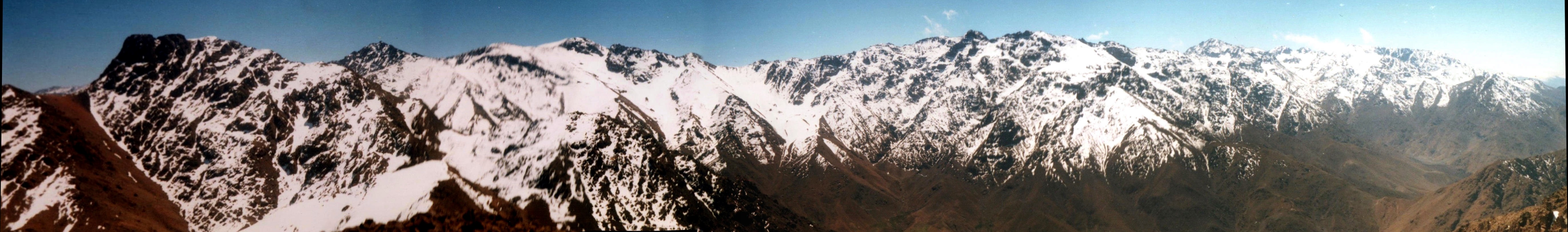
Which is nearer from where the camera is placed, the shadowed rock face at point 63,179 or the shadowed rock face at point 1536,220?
the shadowed rock face at point 1536,220

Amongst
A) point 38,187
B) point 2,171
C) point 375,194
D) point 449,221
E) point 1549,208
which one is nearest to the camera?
point 449,221

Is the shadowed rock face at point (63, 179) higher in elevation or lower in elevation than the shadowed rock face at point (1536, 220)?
higher

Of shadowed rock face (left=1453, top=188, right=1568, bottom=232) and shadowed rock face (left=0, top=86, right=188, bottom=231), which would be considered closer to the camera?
shadowed rock face (left=1453, top=188, right=1568, bottom=232)

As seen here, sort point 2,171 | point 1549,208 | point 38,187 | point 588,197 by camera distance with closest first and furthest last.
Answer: point 1549,208 < point 2,171 < point 38,187 < point 588,197

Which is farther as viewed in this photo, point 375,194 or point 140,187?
point 140,187

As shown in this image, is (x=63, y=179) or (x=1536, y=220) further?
(x=63, y=179)

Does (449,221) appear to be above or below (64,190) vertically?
below

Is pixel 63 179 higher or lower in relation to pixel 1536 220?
higher

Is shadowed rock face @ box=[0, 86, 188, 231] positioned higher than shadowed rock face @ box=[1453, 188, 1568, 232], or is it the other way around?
shadowed rock face @ box=[0, 86, 188, 231]

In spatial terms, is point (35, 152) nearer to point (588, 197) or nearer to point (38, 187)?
point (38, 187)

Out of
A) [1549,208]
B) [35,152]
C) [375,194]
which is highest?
[35,152]

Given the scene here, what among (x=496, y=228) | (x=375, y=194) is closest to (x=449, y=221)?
(x=496, y=228)
